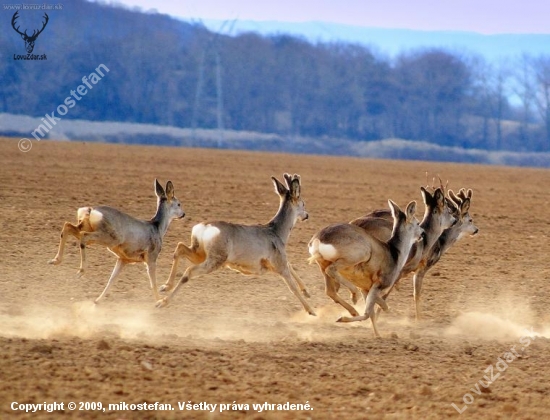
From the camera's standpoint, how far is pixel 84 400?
8305mm

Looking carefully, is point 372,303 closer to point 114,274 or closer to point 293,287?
point 293,287

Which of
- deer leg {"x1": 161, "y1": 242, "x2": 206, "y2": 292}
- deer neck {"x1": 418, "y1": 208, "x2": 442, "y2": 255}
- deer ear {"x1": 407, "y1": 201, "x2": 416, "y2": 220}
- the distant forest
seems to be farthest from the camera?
the distant forest

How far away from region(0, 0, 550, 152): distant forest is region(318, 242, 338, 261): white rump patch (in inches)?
3272

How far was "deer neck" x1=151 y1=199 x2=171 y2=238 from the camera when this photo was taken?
14.2 metres

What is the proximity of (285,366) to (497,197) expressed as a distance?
27186 mm

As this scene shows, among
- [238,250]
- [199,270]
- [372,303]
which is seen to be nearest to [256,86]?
[238,250]

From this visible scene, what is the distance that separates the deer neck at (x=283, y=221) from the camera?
→ 13633 mm

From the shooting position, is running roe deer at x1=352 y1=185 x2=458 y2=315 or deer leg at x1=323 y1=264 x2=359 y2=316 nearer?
deer leg at x1=323 y1=264 x2=359 y2=316

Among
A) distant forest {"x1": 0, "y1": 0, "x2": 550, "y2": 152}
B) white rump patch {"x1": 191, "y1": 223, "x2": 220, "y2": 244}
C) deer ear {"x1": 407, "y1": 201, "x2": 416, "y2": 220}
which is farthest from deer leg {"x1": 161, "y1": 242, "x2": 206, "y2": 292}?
distant forest {"x1": 0, "y1": 0, "x2": 550, "y2": 152}

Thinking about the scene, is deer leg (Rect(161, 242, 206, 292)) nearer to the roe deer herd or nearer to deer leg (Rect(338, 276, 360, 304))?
the roe deer herd

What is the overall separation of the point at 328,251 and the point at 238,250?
1.11 m

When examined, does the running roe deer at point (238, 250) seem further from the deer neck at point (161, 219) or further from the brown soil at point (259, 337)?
the deer neck at point (161, 219)

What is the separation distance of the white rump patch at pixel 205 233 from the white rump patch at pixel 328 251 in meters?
1.20

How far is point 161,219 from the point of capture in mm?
14344
